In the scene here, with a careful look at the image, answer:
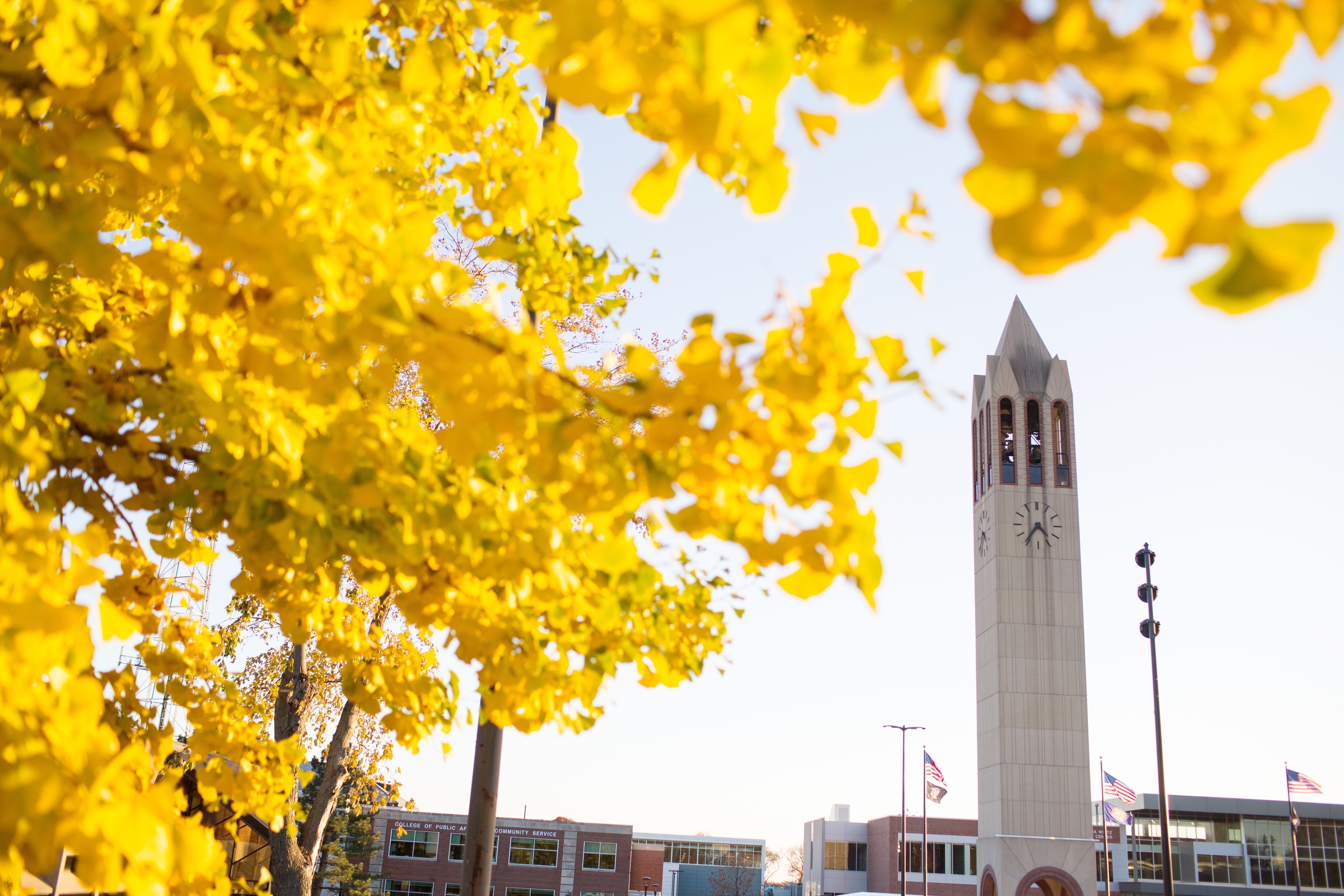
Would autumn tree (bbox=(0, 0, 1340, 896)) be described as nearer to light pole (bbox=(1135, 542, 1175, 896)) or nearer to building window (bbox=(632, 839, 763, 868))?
light pole (bbox=(1135, 542, 1175, 896))

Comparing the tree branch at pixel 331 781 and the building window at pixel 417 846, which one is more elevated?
the tree branch at pixel 331 781

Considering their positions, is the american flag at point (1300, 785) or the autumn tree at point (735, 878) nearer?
the american flag at point (1300, 785)

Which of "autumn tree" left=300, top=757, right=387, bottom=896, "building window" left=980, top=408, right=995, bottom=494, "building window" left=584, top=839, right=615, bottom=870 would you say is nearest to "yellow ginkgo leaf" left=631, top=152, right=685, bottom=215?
"building window" left=980, top=408, right=995, bottom=494

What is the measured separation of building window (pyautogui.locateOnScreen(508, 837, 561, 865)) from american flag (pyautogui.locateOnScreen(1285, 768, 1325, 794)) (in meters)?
28.9

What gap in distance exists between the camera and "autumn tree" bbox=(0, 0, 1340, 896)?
0.77 m

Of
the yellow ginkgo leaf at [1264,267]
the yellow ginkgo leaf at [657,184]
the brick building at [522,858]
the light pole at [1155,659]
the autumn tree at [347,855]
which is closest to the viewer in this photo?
the yellow ginkgo leaf at [1264,267]

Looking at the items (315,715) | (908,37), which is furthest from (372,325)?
(315,715)

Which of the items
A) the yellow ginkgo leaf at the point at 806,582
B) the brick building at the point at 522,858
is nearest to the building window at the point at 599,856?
the brick building at the point at 522,858

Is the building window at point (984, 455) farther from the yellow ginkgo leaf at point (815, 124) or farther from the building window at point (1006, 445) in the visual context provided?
the yellow ginkgo leaf at point (815, 124)

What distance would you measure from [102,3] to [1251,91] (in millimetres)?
1384

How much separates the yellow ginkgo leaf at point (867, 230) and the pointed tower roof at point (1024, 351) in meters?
33.8

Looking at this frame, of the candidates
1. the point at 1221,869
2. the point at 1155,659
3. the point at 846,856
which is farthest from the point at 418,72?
the point at 846,856

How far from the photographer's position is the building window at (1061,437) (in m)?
33.0

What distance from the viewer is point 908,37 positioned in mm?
785
